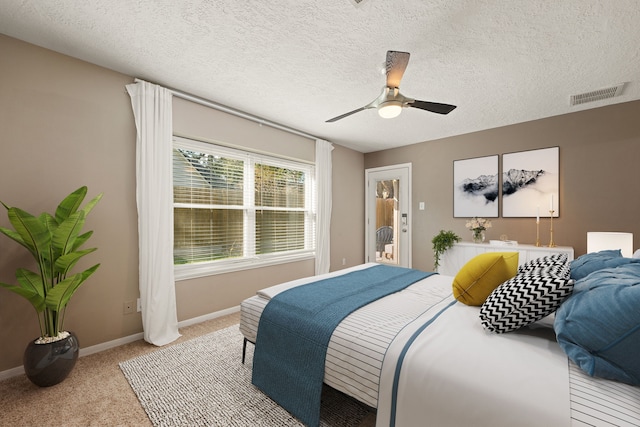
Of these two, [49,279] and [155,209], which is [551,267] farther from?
[49,279]

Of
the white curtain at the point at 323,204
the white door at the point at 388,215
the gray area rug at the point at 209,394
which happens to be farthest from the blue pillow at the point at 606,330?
the white door at the point at 388,215

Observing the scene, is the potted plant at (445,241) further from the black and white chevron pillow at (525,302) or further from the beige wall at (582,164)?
the black and white chevron pillow at (525,302)

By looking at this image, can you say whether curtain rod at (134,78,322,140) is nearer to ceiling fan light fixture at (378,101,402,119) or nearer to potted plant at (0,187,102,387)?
potted plant at (0,187,102,387)

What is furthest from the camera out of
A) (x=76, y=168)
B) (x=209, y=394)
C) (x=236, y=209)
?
(x=236, y=209)

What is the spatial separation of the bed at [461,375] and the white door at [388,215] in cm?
333

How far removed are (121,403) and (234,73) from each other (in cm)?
276

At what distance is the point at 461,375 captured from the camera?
1053 mm

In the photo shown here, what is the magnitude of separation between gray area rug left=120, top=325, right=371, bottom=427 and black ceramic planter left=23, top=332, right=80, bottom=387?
1.27 feet

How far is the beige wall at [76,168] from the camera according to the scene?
204cm

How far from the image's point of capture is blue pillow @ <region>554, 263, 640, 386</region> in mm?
930

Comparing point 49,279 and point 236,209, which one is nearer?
point 49,279

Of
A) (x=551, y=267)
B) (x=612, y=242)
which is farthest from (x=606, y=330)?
(x=612, y=242)

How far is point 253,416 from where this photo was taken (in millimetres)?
1610

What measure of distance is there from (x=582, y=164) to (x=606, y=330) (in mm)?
3454
